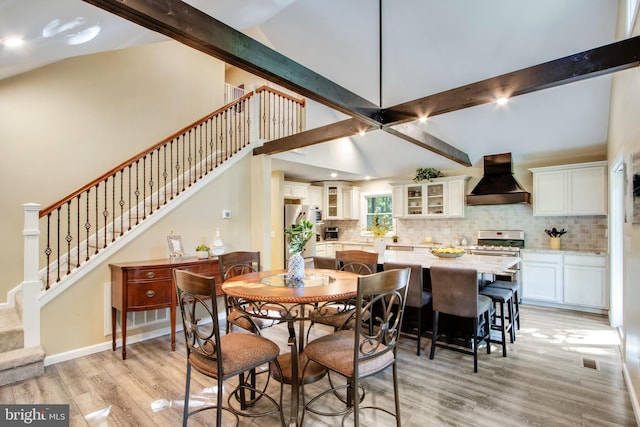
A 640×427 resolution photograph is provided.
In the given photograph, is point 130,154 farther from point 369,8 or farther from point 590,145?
point 590,145

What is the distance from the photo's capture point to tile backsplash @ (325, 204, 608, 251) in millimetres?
5163

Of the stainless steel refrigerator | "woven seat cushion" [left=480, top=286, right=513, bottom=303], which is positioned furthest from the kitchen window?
"woven seat cushion" [left=480, top=286, right=513, bottom=303]

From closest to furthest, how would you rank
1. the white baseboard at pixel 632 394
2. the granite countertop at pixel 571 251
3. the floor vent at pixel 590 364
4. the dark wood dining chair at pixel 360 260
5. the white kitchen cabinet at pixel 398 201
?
the white baseboard at pixel 632 394, the floor vent at pixel 590 364, the dark wood dining chair at pixel 360 260, the granite countertop at pixel 571 251, the white kitchen cabinet at pixel 398 201

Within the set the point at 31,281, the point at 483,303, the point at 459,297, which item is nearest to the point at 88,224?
the point at 31,281

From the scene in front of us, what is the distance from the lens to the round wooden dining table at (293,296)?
1940mm

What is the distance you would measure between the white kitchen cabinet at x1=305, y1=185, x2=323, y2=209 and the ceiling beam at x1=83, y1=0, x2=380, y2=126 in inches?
182

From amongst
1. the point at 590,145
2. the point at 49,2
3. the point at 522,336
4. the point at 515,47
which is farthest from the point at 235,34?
the point at 590,145

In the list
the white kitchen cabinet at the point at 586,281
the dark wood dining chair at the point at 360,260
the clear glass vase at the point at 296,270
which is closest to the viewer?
the clear glass vase at the point at 296,270

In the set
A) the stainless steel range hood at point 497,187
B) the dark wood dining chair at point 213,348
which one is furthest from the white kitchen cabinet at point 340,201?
the dark wood dining chair at point 213,348

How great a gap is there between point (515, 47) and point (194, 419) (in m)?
5.09

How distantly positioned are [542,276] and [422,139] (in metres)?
3.09

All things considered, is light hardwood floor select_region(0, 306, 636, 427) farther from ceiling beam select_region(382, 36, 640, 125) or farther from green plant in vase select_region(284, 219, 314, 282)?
ceiling beam select_region(382, 36, 640, 125)

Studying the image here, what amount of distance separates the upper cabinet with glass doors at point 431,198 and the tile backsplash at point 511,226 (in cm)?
27

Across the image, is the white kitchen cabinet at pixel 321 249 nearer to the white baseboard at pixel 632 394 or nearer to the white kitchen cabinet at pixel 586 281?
the white kitchen cabinet at pixel 586 281
